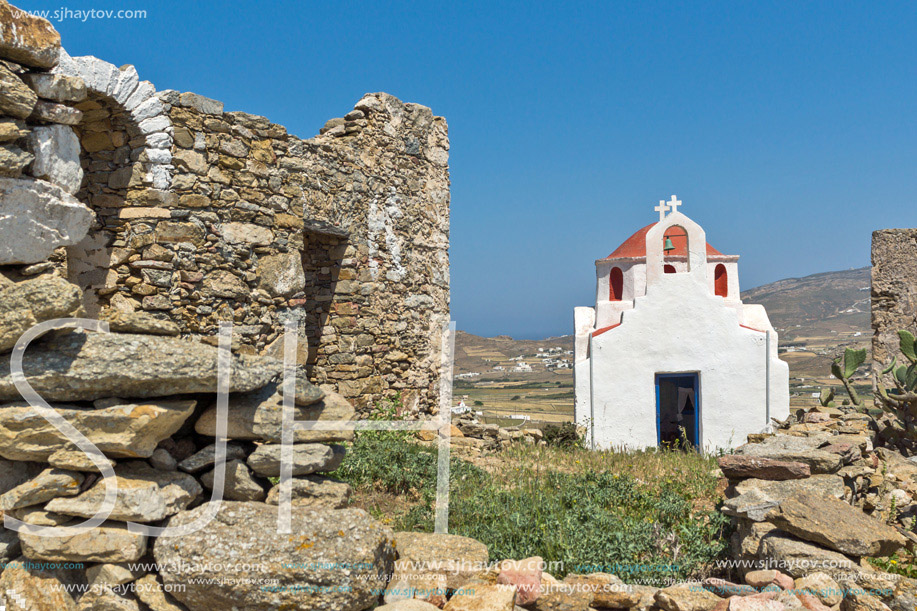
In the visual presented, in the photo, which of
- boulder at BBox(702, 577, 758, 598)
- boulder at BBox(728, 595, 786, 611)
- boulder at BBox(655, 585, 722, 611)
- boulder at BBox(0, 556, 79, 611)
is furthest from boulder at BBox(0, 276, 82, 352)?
boulder at BBox(702, 577, 758, 598)

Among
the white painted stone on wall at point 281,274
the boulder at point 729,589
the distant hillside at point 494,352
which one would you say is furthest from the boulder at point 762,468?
the distant hillside at point 494,352

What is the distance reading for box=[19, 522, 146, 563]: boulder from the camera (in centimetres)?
327

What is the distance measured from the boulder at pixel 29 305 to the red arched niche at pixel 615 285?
10247 mm

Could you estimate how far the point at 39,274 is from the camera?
358 cm

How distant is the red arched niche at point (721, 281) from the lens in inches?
483

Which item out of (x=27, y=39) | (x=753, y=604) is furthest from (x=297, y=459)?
(x=27, y=39)

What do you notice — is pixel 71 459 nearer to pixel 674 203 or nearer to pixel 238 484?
pixel 238 484

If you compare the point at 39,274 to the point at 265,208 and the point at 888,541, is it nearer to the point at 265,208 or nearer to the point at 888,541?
the point at 265,208

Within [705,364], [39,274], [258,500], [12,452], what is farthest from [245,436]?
[705,364]

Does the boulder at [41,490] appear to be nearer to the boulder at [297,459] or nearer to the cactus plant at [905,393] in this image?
the boulder at [297,459]

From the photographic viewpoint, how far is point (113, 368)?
10.9ft

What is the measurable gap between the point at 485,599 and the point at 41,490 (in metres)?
2.29

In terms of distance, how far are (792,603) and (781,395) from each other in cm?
736

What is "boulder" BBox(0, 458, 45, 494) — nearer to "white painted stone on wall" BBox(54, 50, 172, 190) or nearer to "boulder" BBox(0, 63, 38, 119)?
"boulder" BBox(0, 63, 38, 119)
